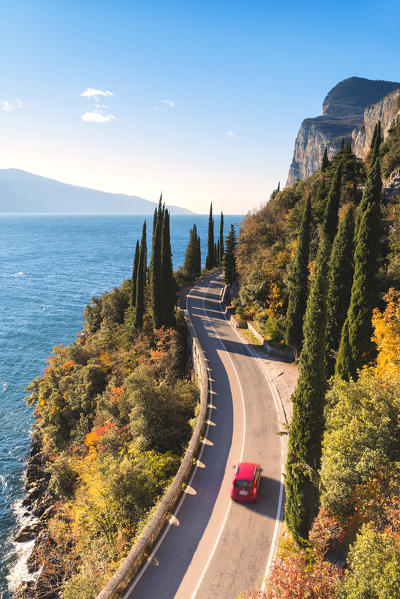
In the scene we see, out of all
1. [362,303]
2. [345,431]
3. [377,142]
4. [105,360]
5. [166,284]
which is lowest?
[105,360]

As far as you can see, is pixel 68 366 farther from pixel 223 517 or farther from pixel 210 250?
pixel 210 250

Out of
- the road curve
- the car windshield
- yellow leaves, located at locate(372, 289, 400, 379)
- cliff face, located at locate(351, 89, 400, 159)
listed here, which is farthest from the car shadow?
cliff face, located at locate(351, 89, 400, 159)

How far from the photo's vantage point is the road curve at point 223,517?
12391 mm

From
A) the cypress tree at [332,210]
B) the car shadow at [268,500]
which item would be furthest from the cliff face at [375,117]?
the car shadow at [268,500]

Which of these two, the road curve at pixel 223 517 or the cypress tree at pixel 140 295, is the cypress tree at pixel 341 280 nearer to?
the road curve at pixel 223 517

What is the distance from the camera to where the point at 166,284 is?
39.5m

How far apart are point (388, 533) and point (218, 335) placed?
93.1ft

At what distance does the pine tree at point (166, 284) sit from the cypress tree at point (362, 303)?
20.0m

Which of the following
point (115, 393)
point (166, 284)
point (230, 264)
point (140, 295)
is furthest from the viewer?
point (230, 264)

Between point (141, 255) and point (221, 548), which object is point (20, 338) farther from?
point (221, 548)

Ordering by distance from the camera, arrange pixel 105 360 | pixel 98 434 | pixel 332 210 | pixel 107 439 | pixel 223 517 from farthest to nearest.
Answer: pixel 105 360
pixel 332 210
pixel 98 434
pixel 107 439
pixel 223 517

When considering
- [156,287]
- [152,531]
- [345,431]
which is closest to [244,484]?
[152,531]

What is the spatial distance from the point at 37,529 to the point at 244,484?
56.9ft

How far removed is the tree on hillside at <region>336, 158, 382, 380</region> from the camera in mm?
21469
